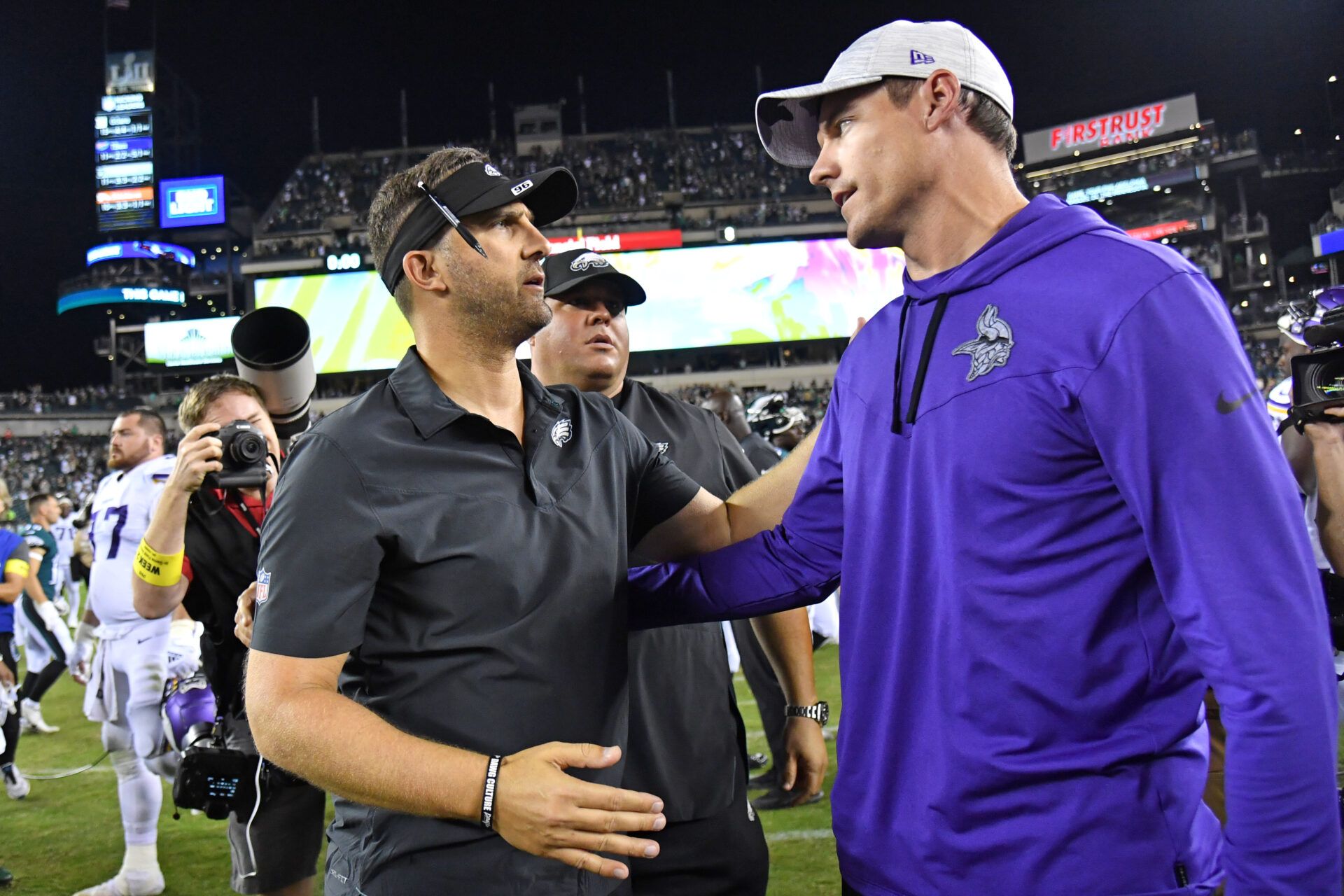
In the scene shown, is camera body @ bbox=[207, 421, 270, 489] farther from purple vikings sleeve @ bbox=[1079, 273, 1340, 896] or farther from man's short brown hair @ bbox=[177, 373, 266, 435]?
purple vikings sleeve @ bbox=[1079, 273, 1340, 896]

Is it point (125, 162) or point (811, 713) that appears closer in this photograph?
point (811, 713)

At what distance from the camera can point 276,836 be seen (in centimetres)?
341

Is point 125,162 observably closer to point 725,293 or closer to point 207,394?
point 725,293

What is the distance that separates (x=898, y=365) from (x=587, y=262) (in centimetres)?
198

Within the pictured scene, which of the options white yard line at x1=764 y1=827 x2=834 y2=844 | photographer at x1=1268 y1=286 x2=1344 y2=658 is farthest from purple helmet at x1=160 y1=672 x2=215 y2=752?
photographer at x1=1268 y1=286 x2=1344 y2=658

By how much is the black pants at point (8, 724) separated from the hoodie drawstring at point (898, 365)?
6535 mm

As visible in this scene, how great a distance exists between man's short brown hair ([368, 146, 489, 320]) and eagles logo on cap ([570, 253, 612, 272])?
1.22m

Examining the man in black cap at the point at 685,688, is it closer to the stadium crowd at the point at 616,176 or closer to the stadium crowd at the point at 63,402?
the stadium crowd at the point at 616,176

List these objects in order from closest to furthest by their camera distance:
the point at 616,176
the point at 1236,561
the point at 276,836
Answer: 1. the point at 1236,561
2. the point at 276,836
3. the point at 616,176

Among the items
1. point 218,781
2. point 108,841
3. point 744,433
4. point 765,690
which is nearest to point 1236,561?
point 218,781

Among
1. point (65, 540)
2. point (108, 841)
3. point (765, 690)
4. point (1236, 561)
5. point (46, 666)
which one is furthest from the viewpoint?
point (65, 540)

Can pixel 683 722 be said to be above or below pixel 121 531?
below

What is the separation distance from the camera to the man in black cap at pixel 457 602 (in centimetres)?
156

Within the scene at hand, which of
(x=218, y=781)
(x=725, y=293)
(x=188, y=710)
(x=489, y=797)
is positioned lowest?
(x=218, y=781)
